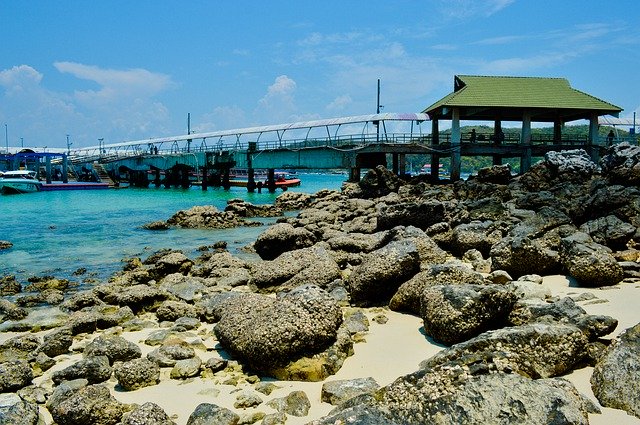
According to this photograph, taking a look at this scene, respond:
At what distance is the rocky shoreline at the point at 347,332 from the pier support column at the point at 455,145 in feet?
61.8

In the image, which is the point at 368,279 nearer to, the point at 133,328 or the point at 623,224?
the point at 133,328

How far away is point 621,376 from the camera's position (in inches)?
192

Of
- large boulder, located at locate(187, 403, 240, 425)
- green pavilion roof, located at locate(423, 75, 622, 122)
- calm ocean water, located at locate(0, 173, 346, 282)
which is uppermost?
green pavilion roof, located at locate(423, 75, 622, 122)

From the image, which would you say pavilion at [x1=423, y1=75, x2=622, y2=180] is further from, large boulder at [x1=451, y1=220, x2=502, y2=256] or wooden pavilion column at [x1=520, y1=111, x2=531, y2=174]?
large boulder at [x1=451, y1=220, x2=502, y2=256]

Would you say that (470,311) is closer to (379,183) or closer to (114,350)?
(114,350)

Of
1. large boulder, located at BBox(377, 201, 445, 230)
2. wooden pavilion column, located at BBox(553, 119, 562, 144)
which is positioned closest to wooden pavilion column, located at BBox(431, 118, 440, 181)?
wooden pavilion column, located at BBox(553, 119, 562, 144)

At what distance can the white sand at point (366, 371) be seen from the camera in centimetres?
559

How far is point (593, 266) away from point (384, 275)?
3.63 m

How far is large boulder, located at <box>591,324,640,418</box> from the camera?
473 cm

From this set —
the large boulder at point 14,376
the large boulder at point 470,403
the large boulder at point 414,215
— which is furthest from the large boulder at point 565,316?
the large boulder at point 414,215

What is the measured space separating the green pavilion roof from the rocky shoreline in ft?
64.4

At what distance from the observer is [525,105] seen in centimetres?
3369

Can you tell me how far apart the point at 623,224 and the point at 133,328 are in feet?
36.3

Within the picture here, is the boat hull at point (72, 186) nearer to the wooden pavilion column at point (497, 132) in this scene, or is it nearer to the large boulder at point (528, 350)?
the wooden pavilion column at point (497, 132)
